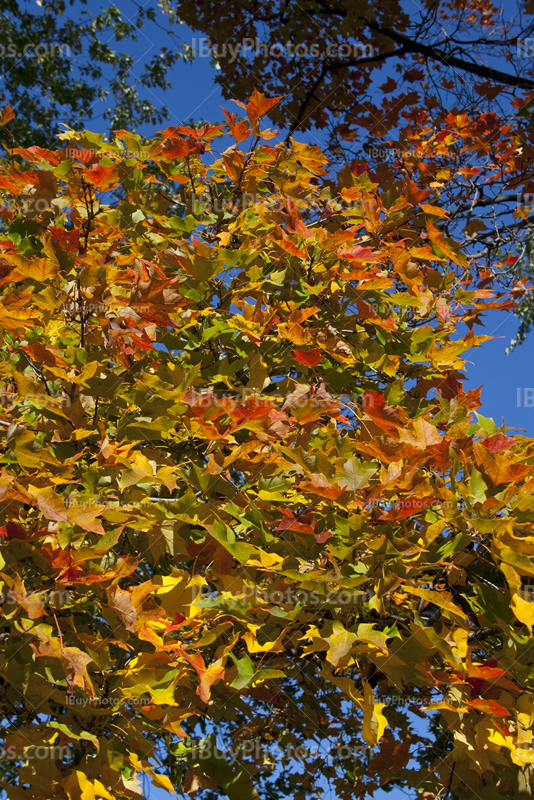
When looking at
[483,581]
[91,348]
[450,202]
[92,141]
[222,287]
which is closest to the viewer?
[483,581]

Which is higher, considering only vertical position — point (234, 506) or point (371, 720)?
point (234, 506)

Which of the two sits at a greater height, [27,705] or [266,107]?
[266,107]

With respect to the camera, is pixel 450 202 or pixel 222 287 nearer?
pixel 222 287

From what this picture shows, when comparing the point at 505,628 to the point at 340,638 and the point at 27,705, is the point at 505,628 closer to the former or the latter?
the point at 340,638

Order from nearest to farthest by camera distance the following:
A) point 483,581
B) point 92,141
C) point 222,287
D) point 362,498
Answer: point 362,498, point 483,581, point 222,287, point 92,141

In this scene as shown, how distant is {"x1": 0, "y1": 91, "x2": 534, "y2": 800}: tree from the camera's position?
4.74ft

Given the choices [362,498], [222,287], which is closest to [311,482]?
[362,498]

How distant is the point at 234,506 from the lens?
5.06ft

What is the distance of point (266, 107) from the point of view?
2.21 m

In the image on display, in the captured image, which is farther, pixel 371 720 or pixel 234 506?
pixel 234 506

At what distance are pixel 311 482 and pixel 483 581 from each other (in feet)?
2.17

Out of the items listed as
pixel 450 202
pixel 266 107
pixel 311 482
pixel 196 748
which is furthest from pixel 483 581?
pixel 450 202

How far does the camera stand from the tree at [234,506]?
144cm

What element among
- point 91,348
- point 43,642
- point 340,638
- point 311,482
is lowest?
point 43,642
